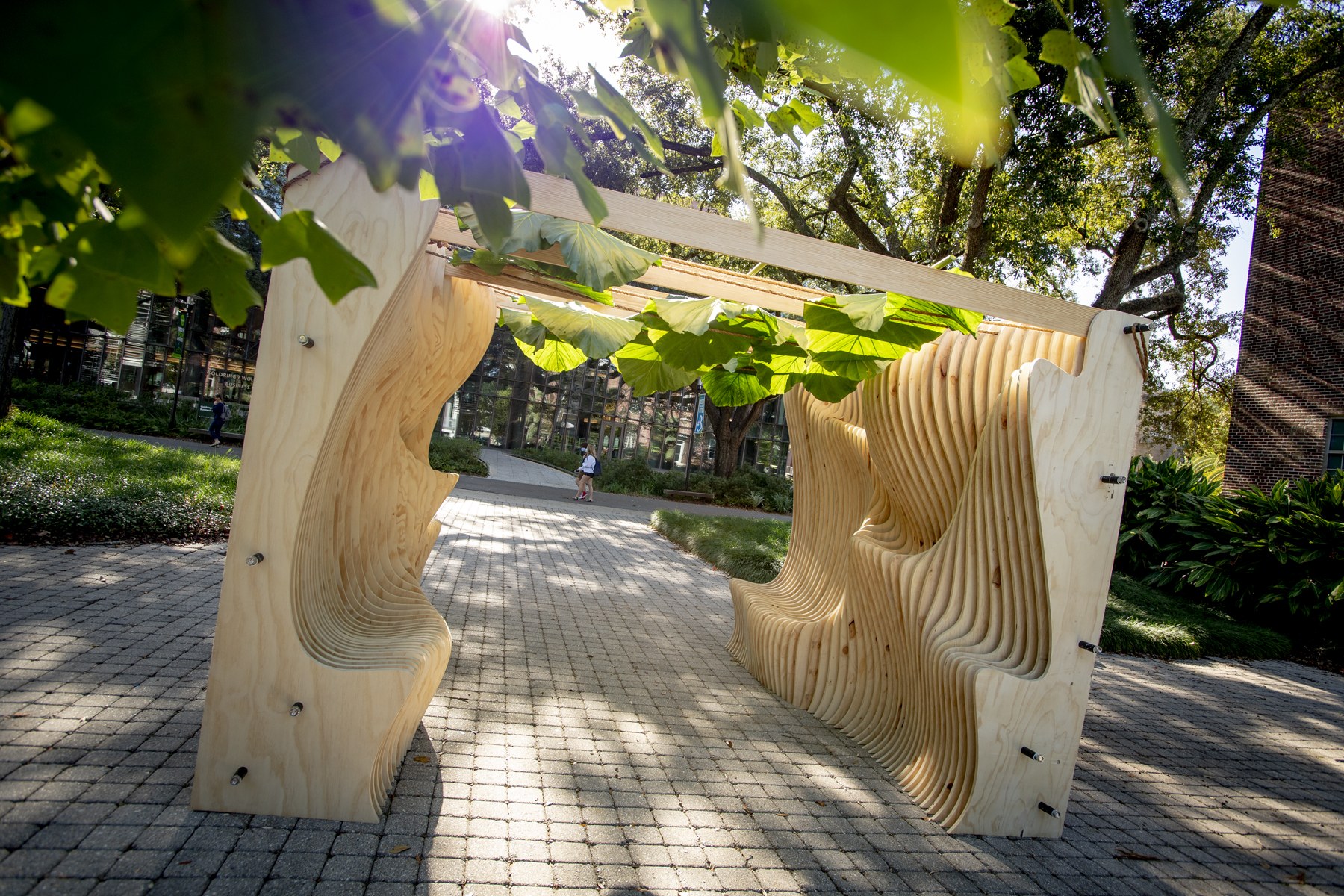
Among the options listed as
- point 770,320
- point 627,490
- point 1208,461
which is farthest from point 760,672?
point 1208,461

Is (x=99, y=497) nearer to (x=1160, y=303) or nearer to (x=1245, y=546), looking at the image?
(x=1245, y=546)

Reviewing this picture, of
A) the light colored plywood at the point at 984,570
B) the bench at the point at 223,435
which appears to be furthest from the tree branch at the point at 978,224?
the bench at the point at 223,435

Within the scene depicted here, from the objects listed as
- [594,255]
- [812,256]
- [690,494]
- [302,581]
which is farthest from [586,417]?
[594,255]

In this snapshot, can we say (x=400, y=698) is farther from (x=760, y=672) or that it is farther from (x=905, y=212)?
(x=905, y=212)

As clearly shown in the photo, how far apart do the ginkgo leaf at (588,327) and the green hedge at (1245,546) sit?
970cm

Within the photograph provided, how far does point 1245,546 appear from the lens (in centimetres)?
1034

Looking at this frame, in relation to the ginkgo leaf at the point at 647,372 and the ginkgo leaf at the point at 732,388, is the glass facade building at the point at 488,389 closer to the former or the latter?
the ginkgo leaf at the point at 732,388

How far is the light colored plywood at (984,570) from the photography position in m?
3.67

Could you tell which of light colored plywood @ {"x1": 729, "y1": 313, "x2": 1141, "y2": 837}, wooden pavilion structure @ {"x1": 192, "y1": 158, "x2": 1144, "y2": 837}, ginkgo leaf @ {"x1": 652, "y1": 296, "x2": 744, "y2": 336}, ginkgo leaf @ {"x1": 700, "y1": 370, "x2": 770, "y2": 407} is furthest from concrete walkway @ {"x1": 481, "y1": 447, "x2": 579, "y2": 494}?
ginkgo leaf @ {"x1": 652, "y1": 296, "x2": 744, "y2": 336}

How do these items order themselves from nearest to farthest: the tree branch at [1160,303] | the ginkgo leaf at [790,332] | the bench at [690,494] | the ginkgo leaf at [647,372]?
1. the ginkgo leaf at [790,332]
2. the ginkgo leaf at [647,372]
3. the tree branch at [1160,303]
4. the bench at [690,494]

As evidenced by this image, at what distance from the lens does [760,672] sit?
226 inches

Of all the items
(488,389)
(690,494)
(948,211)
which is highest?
(948,211)

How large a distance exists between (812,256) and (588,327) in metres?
1.01

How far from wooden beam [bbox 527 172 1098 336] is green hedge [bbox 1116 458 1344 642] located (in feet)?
27.3
